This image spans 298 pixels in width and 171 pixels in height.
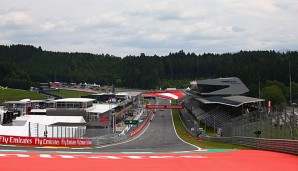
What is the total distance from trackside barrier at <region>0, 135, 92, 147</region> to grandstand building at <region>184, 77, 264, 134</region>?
30.7 meters

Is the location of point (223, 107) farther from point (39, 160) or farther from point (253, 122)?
point (39, 160)

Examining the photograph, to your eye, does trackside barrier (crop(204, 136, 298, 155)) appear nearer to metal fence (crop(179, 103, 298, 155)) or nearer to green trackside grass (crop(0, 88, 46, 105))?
metal fence (crop(179, 103, 298, 155))

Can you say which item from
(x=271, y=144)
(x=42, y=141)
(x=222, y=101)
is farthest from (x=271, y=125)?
(x=222, y=101)

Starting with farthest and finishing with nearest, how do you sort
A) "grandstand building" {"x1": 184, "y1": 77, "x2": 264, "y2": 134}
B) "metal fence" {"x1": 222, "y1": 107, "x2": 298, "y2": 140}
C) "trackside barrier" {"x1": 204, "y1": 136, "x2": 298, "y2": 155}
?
"grandstand building" {"x1": 184, "y1": 77, "x2": 264, "y2": 134}, "metal fence" {"x1": 222, "y1": 107, "x2": 298, "y2": 140}, "trackside barrier" {"x1": 204, "y1": 136, "x2": 298, "y2": 155}

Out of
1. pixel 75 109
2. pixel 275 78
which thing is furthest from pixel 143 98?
pixel 75 109

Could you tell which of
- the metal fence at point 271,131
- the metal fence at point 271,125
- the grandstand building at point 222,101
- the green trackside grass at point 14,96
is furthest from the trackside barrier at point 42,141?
the green trackside grass at point 14,96

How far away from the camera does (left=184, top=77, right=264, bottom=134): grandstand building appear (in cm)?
7133

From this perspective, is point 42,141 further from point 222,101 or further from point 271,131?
point 222,101

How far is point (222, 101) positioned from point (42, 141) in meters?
44.4

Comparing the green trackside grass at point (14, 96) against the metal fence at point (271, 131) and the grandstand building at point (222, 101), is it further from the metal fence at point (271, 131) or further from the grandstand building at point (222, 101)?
the metal fence at point (271, 131)

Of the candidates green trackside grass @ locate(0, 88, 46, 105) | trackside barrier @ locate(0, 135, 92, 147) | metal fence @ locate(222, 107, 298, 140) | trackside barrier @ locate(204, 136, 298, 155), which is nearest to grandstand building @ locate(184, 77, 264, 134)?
trackside barrier @ locate(204, 136, 298, 155)

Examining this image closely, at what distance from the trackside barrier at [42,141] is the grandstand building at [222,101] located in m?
30.7

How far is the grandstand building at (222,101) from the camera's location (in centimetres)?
7133

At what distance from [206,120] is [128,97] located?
76.8 metres
